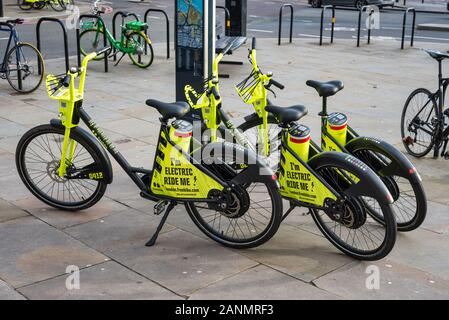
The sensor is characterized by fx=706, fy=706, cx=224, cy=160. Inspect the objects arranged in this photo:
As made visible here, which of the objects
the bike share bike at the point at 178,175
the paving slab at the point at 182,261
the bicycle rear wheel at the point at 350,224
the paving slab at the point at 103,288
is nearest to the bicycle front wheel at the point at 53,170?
the bike share bike at the point at 178,175

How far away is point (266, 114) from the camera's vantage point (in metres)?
6.47

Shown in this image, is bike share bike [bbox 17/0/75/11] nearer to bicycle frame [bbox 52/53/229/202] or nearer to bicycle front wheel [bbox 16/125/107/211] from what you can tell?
bicycle front wheel [bbox 16/125/107/211]

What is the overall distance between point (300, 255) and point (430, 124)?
10.4 ft

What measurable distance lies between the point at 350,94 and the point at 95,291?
7296mm

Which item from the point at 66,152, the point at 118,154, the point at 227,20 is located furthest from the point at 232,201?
the point at 227,20

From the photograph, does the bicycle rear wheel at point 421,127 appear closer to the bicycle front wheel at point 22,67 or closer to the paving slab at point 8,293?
the paving slab at point 8,293

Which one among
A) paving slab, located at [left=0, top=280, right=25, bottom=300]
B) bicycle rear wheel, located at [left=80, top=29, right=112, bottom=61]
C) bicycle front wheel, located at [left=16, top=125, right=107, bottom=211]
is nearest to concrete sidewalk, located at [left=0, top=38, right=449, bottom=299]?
paving slab, located at [left=0, top=280, right=25, bottom=300]

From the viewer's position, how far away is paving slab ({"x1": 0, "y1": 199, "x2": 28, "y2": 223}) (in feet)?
19.2

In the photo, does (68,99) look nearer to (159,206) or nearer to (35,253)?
(159,206)

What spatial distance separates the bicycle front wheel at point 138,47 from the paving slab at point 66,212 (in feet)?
23.0

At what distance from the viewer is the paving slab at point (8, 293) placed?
14.6ft

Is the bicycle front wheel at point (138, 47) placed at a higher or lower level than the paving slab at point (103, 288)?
higher

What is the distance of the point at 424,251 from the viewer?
5.36m

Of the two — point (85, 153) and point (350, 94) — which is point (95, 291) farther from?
point (350, 94)
